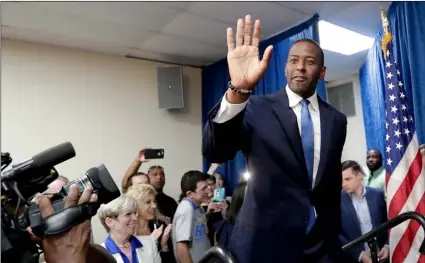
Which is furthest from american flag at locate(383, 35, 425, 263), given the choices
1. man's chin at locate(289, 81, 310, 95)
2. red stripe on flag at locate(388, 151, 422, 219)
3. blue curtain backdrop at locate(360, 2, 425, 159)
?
man's chin at locate(289, 81, 310, 95)

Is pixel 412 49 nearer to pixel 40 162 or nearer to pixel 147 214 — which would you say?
pixel 147 214

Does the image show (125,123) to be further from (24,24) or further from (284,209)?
(284,209)

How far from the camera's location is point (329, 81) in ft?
18.3

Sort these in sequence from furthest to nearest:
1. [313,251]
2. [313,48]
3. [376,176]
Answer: [376,176], [313,48], [313,251]

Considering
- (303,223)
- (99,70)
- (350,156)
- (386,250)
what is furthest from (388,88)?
(99,70)

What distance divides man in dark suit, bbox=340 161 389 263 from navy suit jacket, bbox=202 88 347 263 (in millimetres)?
1625

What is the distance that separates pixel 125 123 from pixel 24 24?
1.44 meters

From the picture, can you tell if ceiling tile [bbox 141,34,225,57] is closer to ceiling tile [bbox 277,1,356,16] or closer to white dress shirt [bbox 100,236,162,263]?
ceiling tile [bbox 277,1,356,16]

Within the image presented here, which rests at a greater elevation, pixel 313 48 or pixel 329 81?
pixel 329 81

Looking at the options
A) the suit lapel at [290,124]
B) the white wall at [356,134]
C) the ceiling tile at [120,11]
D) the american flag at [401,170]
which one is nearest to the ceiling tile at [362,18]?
the american flag at [401,170]

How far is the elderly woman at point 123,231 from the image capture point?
2012 millimetres

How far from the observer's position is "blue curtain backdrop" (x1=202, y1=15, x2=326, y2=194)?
3.77 metres

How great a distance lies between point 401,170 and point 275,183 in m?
1.87

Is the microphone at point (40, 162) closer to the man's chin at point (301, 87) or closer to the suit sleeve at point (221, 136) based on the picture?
the suit sleeve at point (221, 136)
